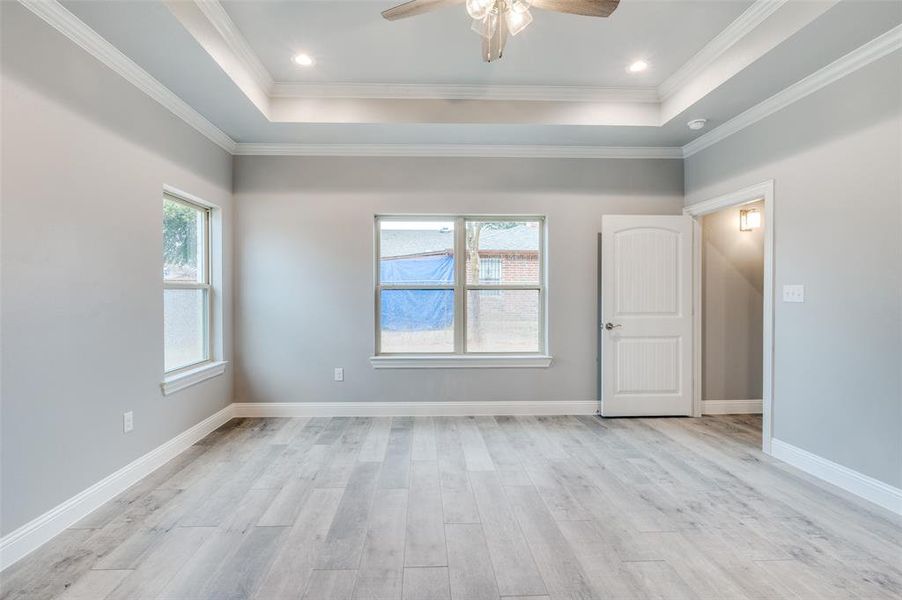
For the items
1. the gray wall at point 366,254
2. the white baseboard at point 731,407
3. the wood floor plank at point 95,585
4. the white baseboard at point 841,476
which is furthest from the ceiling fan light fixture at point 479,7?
the white baseboard at point 731,407

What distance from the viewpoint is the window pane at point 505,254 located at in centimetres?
392

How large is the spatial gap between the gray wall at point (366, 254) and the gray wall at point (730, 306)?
0.52 m

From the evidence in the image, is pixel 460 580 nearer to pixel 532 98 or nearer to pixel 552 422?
pixel 552 422

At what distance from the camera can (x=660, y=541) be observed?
1870 millimetres

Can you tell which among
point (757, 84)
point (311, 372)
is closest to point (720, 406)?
point (757, 84)

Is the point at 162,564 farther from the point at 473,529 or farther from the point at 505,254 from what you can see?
the point at 505,254

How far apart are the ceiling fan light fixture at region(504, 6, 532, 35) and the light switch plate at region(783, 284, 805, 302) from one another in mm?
2485

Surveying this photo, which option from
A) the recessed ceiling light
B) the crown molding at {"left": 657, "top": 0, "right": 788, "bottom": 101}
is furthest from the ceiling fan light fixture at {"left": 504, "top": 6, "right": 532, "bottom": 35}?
the recessed ceiling light

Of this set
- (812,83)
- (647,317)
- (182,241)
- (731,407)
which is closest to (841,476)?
(731,407)

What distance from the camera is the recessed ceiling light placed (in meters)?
2.74

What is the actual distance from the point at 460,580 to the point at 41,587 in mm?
1706

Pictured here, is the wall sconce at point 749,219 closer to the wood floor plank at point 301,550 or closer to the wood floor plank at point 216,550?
the wood floor plank at point 301,550

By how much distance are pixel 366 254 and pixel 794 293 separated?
3.37 m

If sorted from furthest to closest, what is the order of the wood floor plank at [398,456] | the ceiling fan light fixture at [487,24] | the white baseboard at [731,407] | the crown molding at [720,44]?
the white baseboard at [731,407] → the wood floor plank at [398,456] → the crown molding at [720,44] → the ceiling fan light fixture at [487,24]
